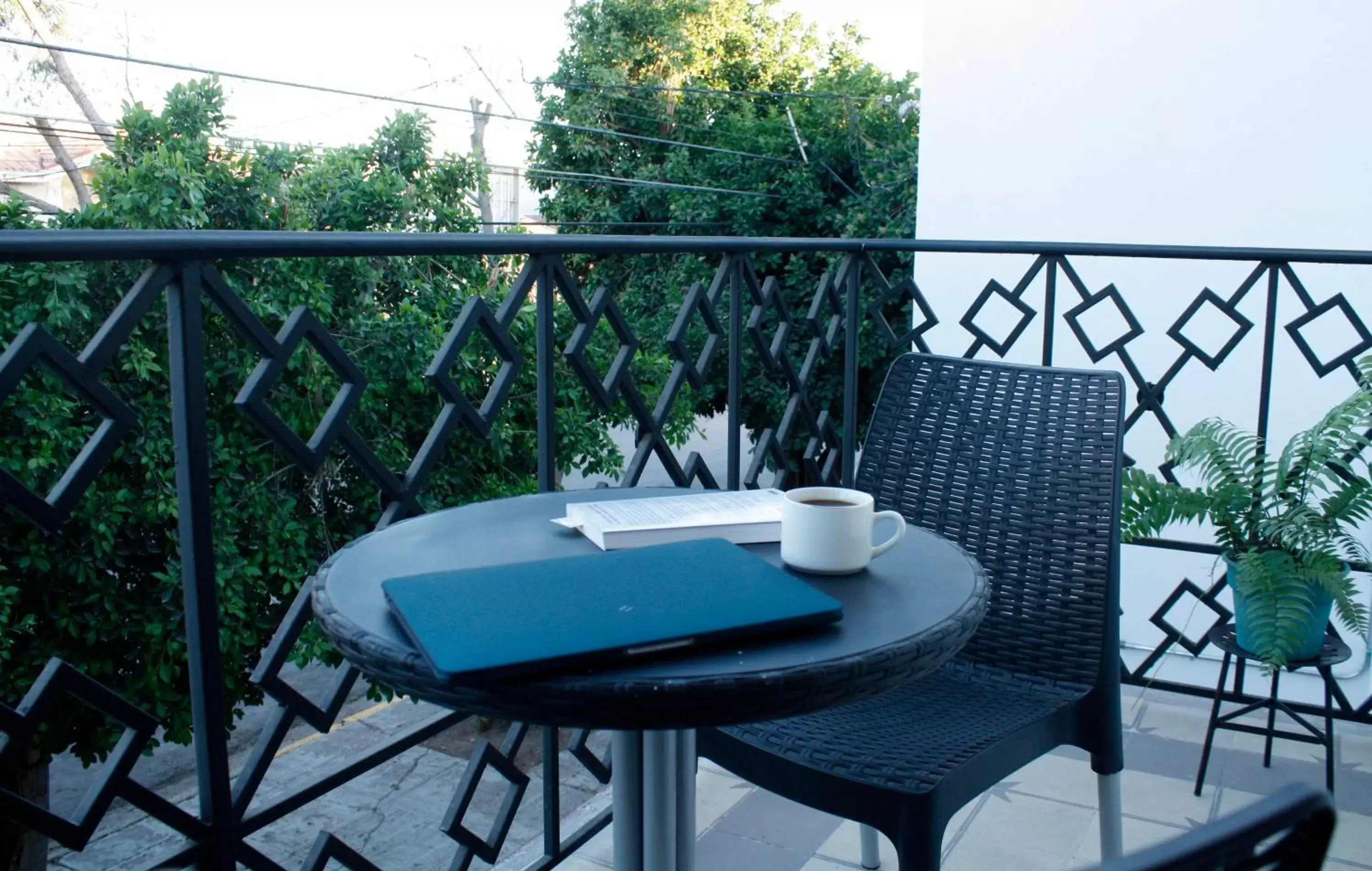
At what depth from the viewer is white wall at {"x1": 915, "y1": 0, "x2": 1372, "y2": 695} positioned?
15.4 ft

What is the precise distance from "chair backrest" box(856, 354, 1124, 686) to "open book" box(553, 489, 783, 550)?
0.50 meters

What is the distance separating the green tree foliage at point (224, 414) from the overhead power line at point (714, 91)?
6.51 m

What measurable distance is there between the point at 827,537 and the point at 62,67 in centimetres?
1571

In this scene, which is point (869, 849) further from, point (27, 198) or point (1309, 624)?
point (27, 198)

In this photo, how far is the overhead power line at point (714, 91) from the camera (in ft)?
45.0

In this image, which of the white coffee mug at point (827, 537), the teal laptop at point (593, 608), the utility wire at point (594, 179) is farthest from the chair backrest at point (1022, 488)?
the utility wire at point (594, 179)

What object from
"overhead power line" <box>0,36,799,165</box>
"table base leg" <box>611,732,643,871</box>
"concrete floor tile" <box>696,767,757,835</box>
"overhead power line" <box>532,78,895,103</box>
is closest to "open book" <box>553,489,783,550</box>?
"table base leg" <box>611,732,643,871</box>

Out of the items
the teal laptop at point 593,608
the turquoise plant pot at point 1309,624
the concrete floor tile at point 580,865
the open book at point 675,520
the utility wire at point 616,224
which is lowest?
the concrete floor tile at point 580,865

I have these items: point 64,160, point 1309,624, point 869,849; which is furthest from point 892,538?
point 64,160

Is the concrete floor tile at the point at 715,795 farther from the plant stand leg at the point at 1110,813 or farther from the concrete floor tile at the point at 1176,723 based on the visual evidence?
the concrete floor tile at the point at 1176,723

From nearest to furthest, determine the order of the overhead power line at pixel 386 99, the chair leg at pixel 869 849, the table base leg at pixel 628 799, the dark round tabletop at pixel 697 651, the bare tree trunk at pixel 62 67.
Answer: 1. the dark round tabletop at pixel 697 651
2. the table base leg at pixel 628 799
3. the chair leg at pixel 869 849
4. the overhead power line at pixel 386 99
5. the bare tree trunk at pixel 62 67

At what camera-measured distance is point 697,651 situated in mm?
818

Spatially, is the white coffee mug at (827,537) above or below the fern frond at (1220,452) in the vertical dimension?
above

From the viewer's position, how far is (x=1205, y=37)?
5.07 metres
